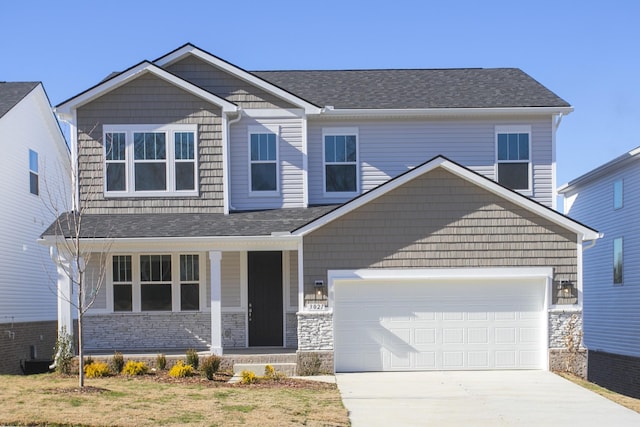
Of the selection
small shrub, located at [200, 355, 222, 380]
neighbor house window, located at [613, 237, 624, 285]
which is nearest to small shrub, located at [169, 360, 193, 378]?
small shrub, located at [200, 355, 222, 380]

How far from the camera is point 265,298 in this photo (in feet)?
64.7

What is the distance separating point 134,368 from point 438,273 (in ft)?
22.2

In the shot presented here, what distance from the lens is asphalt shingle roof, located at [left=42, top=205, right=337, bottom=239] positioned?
17.7 m

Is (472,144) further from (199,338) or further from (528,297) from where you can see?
(199,338)

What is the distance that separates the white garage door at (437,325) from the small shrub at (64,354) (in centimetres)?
577

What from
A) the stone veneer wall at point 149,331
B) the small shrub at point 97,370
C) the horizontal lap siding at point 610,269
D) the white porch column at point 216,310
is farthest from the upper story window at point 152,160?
the horizontal lap siding at point 610,269

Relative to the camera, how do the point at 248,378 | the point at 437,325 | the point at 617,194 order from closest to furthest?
1. the point at 248,378
2. the point at 437,325
3. the point at 617,194

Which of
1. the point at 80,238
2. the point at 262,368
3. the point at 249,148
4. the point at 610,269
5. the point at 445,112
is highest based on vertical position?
the point at 445,112

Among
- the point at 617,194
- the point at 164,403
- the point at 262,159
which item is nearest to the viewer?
the point at 164,403

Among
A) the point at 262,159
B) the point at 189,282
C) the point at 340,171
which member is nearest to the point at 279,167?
the point at 262,159

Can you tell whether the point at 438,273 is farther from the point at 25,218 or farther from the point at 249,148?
the point at 25,218

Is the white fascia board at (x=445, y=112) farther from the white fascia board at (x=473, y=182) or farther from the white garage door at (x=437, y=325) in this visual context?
the white garage door at (x=437, y=325)

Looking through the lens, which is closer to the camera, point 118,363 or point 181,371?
point 181,371

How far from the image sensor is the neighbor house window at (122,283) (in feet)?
64.6
